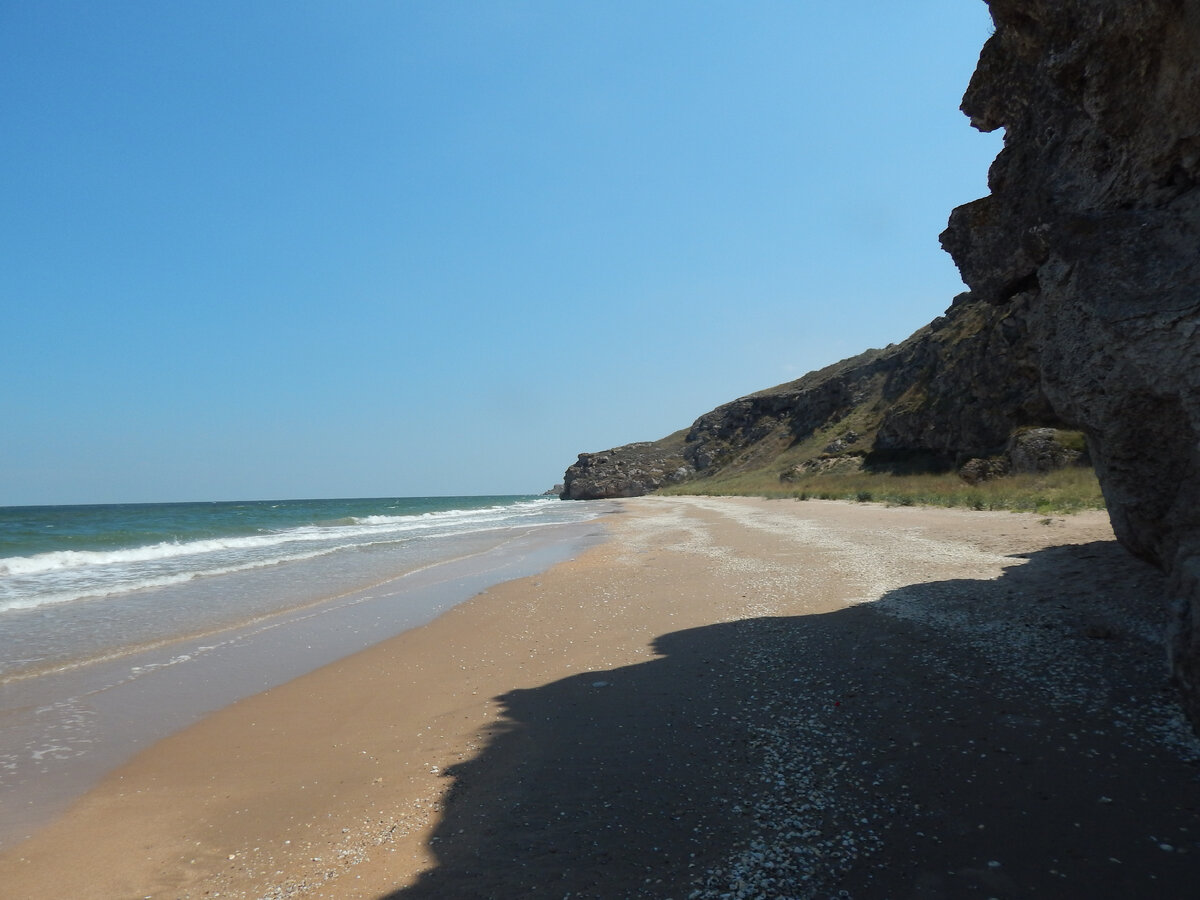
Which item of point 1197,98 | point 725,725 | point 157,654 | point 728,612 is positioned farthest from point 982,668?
point 157,654

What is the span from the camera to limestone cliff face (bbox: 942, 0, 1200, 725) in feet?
17.6

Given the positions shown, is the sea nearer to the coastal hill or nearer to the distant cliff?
the coastal hill

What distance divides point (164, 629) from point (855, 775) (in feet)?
38.2

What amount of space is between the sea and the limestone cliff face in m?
9.19

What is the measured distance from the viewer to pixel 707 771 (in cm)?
474

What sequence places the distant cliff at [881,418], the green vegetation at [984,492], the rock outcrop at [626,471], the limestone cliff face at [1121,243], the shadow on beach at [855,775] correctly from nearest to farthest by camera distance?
1. the shadow on beach at [855,775]
2. the limestone cliff face at [1121,243]
3. the green vegetation at [984,492]
4. the distant cliff at [881,418]
5. the rock outcrop at [626,471]

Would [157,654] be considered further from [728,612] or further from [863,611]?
[863,611]

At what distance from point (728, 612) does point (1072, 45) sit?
25.7 feet

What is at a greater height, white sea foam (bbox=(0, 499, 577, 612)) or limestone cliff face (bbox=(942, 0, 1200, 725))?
limestone cliff face (bbox=(942, 0, 1200, 725))

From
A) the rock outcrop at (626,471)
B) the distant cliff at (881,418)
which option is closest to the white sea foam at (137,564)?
the distant cliff at (881,418)

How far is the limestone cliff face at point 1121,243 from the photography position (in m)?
5.38

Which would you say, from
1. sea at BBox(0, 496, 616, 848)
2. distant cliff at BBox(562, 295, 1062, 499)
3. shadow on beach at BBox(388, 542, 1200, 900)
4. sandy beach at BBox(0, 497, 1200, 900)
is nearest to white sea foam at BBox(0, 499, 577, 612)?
sea at BBox(0, 496, 616, 848)

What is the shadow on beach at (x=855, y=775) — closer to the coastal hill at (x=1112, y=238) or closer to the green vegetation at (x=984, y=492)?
the coastal hill at (x=1112, y=238)

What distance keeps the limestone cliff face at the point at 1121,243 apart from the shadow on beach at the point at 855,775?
982 millimetres
